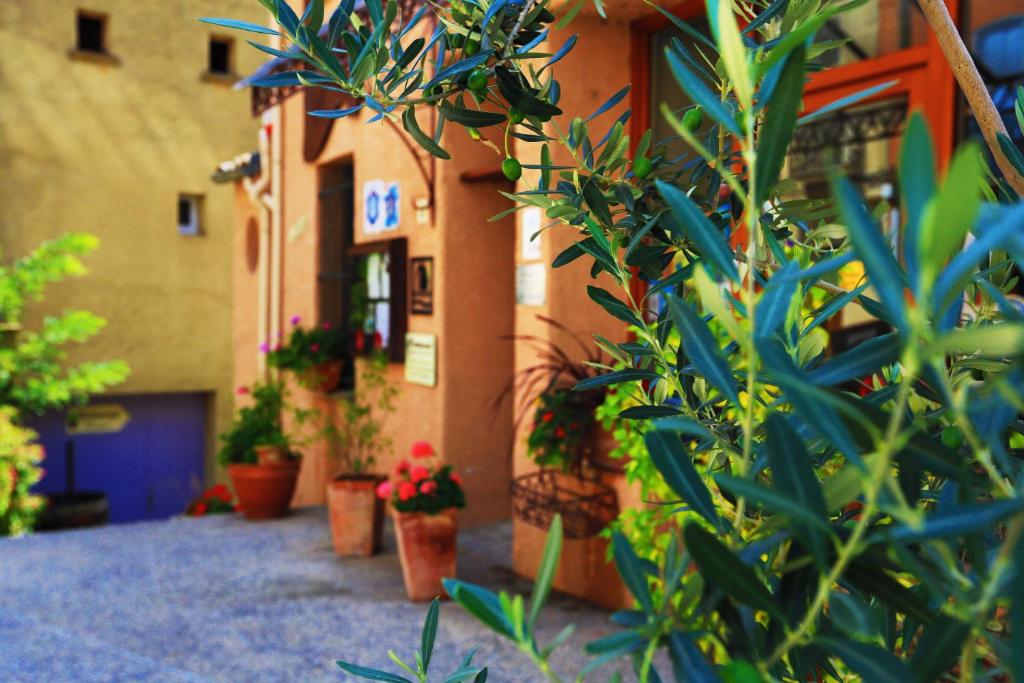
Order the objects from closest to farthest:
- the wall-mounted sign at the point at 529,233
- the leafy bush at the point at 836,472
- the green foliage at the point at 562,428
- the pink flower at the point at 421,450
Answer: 1. the leafy bush at the point at 836,472
2. the green foliage at the point at 562,428
3. the wall-mounted sign at the point at 529,233
4. the pink flower at the point at 421,450

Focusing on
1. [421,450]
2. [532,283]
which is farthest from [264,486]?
[532,283]

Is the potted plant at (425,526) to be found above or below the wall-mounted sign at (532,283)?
below

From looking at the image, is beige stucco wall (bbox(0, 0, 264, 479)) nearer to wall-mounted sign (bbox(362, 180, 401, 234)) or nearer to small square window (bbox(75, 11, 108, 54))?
small square window (bbox(75, 11, 108, 54))

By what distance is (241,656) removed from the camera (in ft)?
12.4

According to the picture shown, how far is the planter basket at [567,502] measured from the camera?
4.21 meters

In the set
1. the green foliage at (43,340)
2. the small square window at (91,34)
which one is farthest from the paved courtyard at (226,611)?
the small square window at (91,34)

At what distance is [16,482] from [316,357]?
306 centimetres

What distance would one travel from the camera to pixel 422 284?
6.02 metres

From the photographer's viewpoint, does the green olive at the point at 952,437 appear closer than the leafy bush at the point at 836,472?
No

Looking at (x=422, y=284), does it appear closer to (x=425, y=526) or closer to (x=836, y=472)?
(x=425, y=526)

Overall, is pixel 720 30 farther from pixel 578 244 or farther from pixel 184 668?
pixel 184 668

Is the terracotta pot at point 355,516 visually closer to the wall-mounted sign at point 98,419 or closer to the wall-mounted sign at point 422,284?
the wall-mounted sign at point 422,284

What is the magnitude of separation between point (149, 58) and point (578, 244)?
496 inches

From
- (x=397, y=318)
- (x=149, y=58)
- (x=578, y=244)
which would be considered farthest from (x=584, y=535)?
(x=149, y=58)
